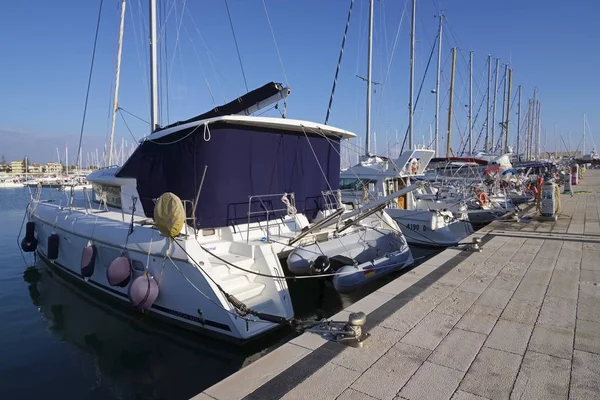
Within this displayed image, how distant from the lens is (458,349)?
340cm

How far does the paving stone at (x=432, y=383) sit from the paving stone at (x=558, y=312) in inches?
63.9

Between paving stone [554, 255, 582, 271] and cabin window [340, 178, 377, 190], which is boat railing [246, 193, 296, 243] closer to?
paving stone [554, 255, 582, 271]

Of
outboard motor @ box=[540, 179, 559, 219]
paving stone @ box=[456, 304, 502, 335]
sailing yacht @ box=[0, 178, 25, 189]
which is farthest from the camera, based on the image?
sailing yacht @ box=[0, 178, 25, 189]

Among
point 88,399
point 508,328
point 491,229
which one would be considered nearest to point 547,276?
point 508,328

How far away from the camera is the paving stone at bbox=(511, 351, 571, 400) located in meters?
2.75

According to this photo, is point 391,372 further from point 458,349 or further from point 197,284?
point 197,284

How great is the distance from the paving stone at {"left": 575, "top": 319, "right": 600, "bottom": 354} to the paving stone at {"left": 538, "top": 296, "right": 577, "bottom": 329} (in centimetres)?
8

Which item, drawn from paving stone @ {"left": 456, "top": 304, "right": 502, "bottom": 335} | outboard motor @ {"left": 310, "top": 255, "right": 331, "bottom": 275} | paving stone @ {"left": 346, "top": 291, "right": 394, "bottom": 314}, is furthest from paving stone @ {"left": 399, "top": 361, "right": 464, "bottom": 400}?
outboard motor @ {"left": 310, "top": 255, "right": 331, "bottom": 275}

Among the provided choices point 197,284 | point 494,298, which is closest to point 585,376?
point 494,298

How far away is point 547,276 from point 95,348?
707 centimetres

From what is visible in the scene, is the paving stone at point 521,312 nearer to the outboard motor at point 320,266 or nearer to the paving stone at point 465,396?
the paving stone at point 465,396

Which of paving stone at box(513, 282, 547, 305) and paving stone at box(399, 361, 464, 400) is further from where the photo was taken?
paving stone at box(513, 282, 547, 305)

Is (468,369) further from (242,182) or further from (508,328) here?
(242,182)

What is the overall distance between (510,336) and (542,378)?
733 mm
